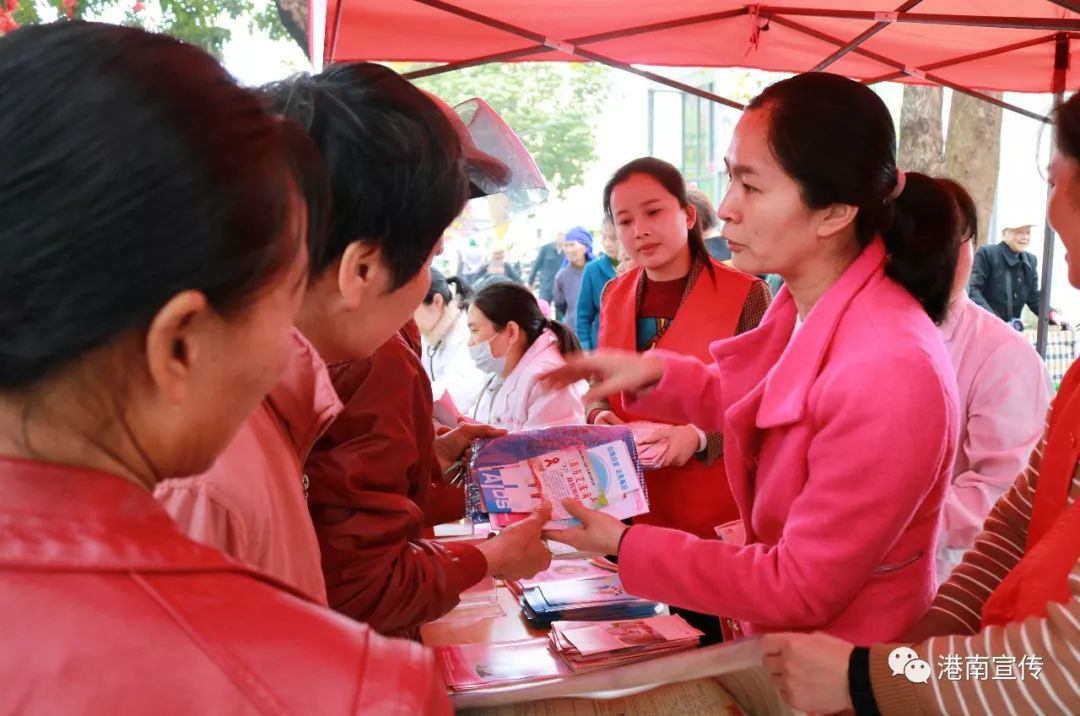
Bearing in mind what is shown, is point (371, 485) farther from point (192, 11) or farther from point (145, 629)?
point (192, 11)

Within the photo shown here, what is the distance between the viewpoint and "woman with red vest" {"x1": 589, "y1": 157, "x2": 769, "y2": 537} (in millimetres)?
2600

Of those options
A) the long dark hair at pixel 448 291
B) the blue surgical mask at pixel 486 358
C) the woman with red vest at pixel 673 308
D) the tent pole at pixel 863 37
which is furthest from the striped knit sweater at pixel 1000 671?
the long dark hair at pixel 448 291

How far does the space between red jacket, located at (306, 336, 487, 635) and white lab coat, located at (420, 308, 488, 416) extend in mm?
3132

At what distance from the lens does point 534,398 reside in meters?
3.41

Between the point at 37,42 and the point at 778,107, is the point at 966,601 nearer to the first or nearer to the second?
the point at 778,107

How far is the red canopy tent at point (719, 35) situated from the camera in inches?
123

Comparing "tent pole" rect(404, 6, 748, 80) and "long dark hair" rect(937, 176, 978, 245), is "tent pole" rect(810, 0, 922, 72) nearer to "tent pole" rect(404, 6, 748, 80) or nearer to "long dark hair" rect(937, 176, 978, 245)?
"tent pole" rect(404, 6, 748, 80)

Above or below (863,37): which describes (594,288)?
below

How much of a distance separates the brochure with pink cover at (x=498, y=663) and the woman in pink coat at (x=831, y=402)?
0.75 feet

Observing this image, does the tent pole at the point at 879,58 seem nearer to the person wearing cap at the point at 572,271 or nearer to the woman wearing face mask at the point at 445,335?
the woman wearing face mask at the point at 445,335

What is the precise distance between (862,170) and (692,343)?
1.27 meters

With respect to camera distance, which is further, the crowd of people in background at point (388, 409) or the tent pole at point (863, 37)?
the tent pole at point (863, 37)

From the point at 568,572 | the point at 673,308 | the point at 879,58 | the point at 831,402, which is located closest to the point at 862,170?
the point at 831,402

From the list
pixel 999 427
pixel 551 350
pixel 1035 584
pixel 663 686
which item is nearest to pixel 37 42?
pixel 663 686
